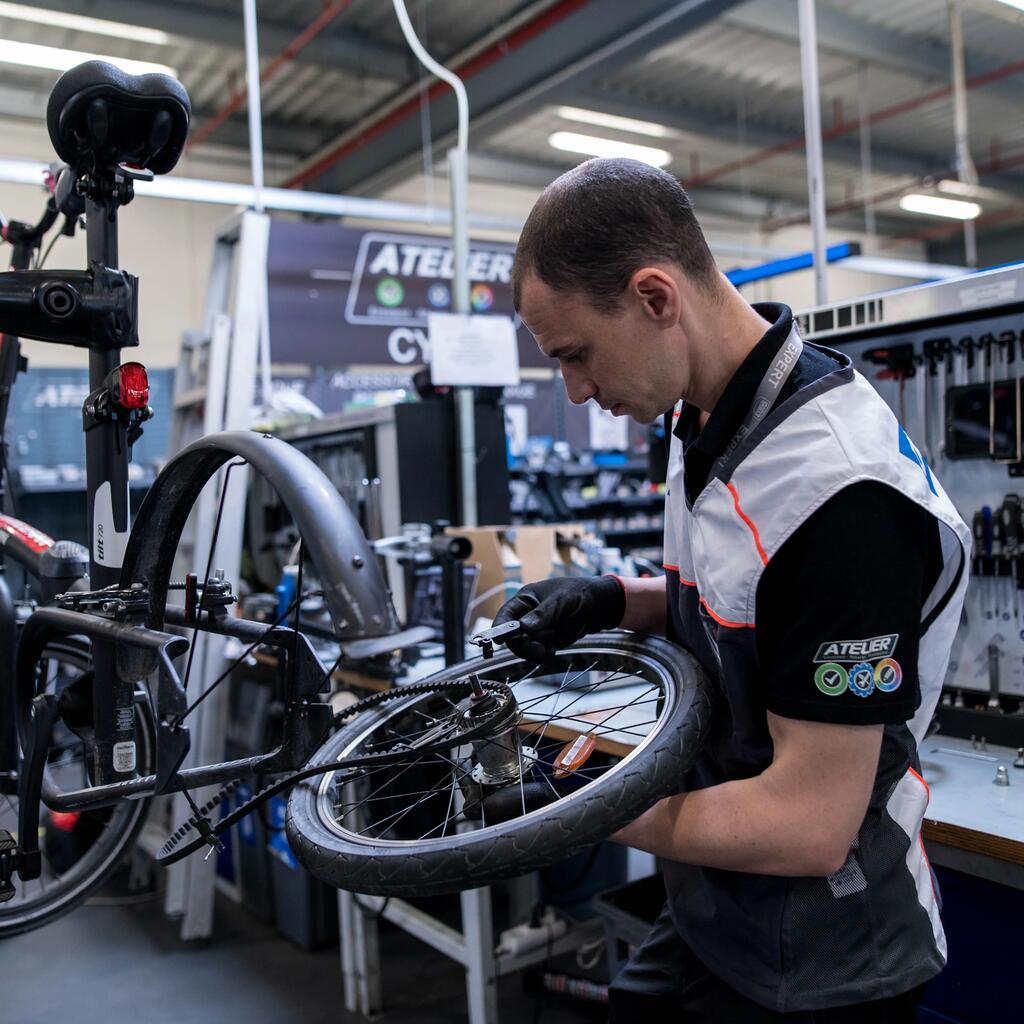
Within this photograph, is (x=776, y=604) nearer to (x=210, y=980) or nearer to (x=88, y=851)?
(x=88, y=851)

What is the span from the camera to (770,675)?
36.7 inches

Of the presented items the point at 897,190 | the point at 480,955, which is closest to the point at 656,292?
the point at 480,955

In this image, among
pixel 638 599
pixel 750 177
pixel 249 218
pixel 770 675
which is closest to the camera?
pixel 770 675

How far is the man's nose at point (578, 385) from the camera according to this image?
110 centimetres

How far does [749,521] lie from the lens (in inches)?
37.9

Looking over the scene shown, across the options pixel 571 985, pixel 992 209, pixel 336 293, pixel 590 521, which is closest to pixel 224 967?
pixel 571 985

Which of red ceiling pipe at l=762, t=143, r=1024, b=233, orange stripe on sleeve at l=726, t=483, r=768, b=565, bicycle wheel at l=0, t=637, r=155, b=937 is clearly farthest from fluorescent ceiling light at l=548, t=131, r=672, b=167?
orange stripe on sleeve at l=726, t=483, r=768, b=565

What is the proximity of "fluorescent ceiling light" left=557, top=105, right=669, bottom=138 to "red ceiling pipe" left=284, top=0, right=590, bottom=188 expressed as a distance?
1.47 m

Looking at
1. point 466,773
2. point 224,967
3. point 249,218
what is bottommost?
point 224,967

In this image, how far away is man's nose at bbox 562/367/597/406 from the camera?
1097 mm

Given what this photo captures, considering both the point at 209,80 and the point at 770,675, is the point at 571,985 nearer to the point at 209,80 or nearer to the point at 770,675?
the point at 770,675

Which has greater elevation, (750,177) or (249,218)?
(750,177)

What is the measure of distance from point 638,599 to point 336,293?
4695 millimetres

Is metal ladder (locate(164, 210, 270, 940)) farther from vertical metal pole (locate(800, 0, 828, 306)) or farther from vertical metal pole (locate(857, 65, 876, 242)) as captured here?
vertical metal pole (locate(857, 65, 876, 242))
